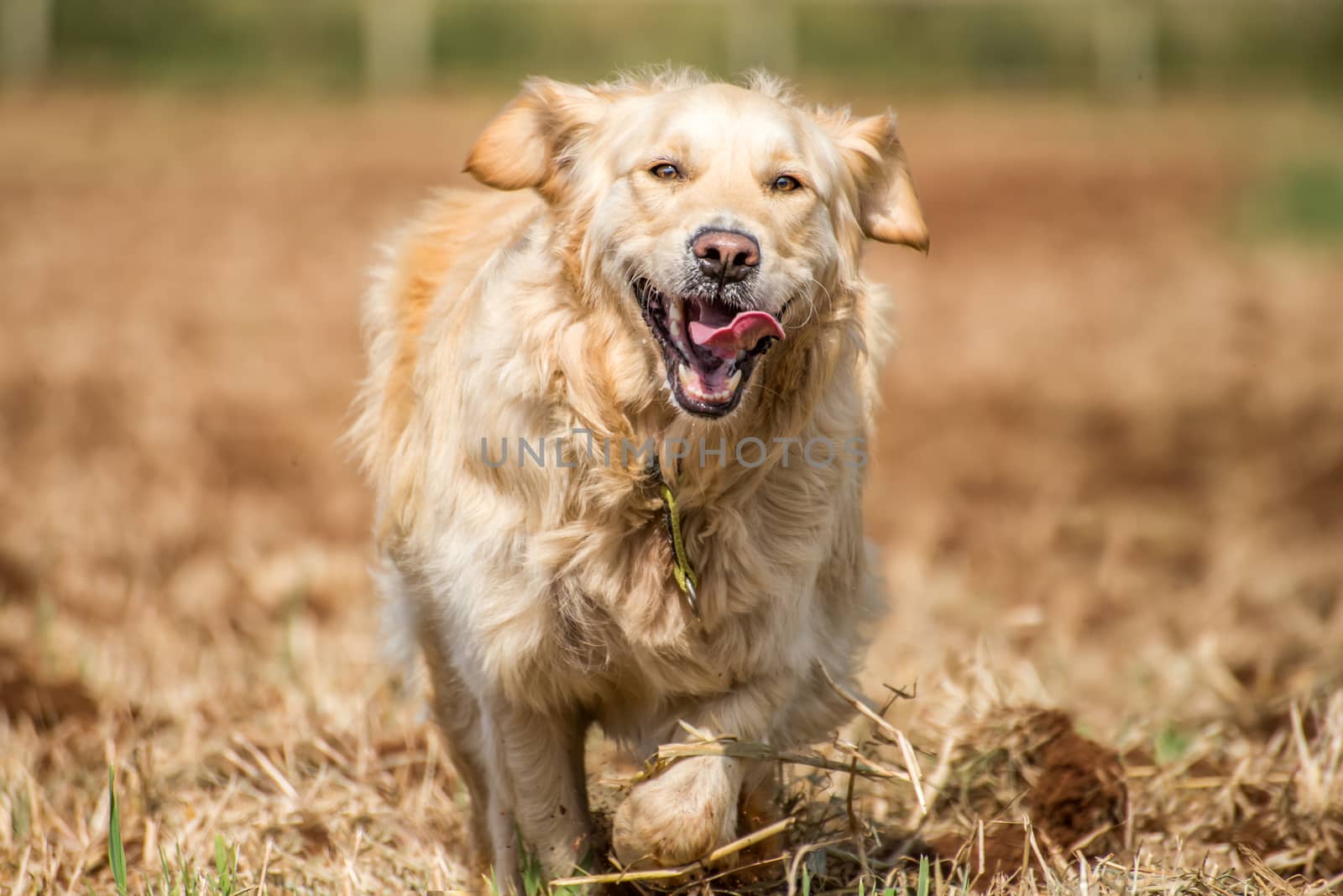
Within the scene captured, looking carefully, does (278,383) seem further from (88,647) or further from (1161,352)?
(1161,352)

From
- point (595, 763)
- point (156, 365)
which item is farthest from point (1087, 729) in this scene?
point (156, 365)

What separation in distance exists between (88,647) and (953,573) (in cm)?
356

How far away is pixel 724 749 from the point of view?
332 centimetres

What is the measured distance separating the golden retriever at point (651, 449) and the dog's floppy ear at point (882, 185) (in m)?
0.07

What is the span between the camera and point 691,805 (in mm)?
3262

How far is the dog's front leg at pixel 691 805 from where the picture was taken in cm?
326

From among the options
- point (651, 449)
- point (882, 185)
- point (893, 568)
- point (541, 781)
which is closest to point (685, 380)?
point (651, 449)

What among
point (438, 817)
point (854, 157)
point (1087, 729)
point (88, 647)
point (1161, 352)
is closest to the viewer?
point (854, 157)

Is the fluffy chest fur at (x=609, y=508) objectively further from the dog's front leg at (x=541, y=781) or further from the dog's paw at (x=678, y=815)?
the dog's paw at (x=678, y=815)

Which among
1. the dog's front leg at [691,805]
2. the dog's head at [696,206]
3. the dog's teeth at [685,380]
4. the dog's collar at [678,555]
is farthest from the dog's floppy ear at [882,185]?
the dog's front leg at [691,805]

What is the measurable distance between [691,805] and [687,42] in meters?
22.1

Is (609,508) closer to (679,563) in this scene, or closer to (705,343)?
(679,563)

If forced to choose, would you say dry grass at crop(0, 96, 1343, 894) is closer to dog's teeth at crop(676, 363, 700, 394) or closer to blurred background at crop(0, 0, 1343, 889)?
blurred background at crop(0, 0, 1343, 889)

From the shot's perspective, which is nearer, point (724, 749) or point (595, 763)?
point (724, 749)
